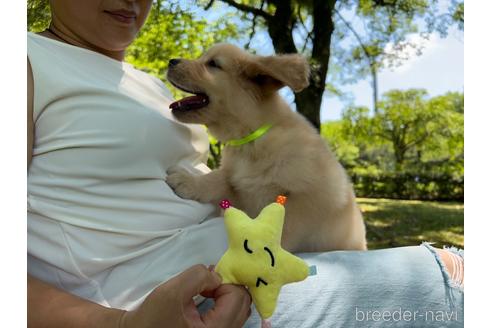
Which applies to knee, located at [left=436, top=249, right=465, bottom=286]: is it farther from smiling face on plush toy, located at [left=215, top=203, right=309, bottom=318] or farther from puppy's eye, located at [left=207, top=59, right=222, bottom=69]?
puppy's eye, located at [left=207, top=59, right=222, bottom=69]

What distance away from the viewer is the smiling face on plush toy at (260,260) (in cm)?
101

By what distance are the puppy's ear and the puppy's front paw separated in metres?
0.51

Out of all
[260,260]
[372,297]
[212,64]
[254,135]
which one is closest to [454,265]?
[372,297]

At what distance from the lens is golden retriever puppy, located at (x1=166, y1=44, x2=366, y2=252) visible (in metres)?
1.65

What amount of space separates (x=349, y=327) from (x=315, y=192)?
57cm

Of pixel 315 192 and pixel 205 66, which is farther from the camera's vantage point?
pixel 205 66

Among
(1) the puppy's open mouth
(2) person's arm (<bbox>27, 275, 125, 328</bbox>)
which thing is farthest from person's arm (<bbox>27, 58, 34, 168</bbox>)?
(1) the puppy's open mouth

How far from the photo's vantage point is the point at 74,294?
3.71ft

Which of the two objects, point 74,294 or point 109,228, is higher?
point 109,228

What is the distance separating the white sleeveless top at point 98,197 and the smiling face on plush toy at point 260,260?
0.24 m

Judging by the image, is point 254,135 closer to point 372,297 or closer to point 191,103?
point 191,103

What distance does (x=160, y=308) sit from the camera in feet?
3.05

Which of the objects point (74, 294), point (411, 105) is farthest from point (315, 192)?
point (411, 105)
